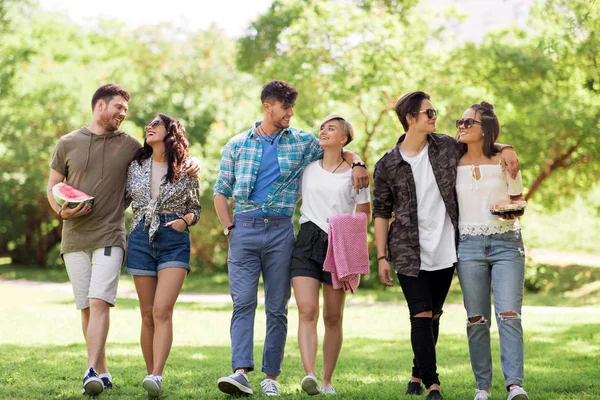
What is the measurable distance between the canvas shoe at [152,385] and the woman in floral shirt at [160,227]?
76 mm

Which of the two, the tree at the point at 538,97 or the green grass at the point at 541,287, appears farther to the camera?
the green grass at the point at 541,287

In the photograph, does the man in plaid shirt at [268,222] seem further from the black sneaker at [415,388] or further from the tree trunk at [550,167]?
the tree trunk at [550,167]

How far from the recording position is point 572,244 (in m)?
26.9

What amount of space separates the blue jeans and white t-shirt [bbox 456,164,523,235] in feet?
4.33

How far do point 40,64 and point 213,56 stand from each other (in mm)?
16777

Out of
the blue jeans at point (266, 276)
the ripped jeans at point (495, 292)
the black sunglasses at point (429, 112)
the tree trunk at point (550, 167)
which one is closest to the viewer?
the ripped jeans at point (495, 292)

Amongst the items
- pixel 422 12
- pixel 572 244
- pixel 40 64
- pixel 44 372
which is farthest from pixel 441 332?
pixel 40 64

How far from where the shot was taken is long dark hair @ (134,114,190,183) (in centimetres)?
635

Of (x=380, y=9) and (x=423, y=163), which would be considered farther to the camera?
(x=380, y=9)

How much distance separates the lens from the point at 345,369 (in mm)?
8375

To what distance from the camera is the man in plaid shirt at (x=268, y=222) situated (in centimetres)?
625

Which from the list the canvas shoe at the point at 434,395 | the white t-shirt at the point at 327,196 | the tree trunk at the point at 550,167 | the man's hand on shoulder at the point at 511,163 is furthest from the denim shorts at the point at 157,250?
the tree trunk at the point at 550,167

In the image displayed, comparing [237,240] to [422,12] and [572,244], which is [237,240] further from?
[572,244]

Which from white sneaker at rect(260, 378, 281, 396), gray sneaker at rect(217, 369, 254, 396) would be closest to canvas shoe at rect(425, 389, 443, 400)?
white sneaker at rect(260, 378, 281, 396)
